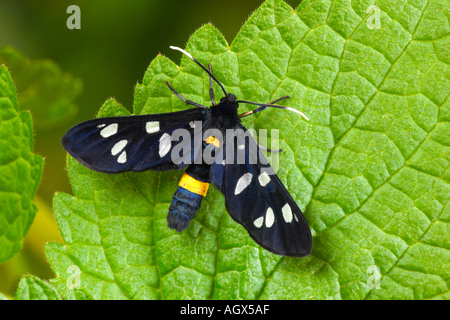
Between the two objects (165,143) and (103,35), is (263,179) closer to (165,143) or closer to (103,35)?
(165,143)

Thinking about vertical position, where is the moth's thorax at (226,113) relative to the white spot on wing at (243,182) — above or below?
above

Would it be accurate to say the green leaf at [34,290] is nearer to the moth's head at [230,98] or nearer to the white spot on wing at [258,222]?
the white spot on wing at [258,222]

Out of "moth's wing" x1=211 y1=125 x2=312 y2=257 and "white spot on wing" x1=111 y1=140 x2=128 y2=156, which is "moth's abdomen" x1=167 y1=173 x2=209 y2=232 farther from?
"white spot on wing" x1=111 y1=140 x2=128 y2=156

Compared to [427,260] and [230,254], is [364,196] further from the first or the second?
[230,254]

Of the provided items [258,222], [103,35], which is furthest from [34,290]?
[103,35]

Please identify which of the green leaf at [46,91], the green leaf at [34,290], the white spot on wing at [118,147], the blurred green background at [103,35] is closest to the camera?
the green leaf at [34,290]

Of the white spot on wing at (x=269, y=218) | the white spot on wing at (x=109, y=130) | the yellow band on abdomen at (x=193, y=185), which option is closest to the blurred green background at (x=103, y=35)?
the white spot on wing at (x=109, y=130)
